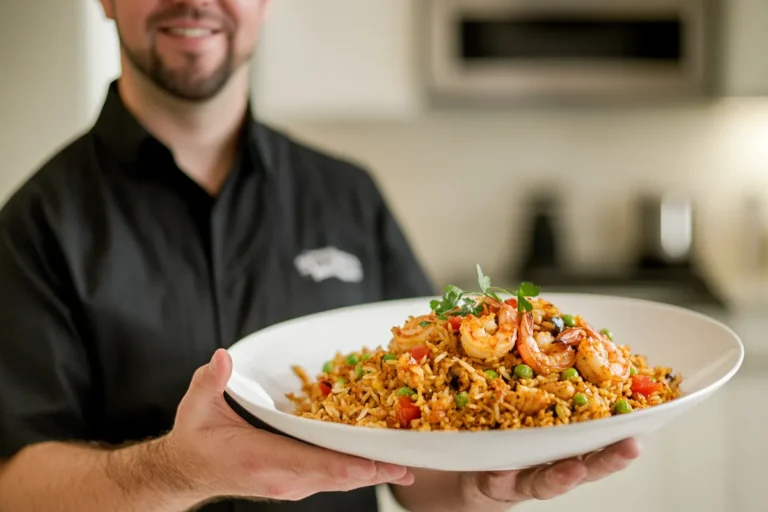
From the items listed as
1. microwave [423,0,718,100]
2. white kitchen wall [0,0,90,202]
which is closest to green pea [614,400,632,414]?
white kitchen wall [0,0,90,202]

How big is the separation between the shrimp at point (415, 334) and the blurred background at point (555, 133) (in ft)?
5.37

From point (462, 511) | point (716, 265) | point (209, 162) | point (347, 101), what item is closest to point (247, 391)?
point (462, 511)

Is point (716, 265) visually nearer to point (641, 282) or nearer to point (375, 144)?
point (641, 282)

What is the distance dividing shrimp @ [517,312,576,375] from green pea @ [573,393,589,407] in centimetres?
6

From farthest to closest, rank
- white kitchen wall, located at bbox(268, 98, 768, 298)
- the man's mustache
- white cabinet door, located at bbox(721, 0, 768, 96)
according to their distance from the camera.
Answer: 1. white kitchen wall, located at bbox(268, 98, 768, 298)
2. white cabinet door, located at bbox(721, 0, 768, 96)
3. the man's mustache

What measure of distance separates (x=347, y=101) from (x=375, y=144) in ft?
1.58

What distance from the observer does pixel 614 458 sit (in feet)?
2.83

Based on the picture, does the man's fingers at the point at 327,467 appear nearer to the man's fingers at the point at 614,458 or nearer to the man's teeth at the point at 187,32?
the man's fingers at the point at 614,458

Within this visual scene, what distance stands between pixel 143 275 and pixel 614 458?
2.92 feet

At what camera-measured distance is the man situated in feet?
3.88

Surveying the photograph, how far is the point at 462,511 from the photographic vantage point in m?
1.25

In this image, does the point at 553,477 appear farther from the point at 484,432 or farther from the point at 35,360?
the point at 35,360

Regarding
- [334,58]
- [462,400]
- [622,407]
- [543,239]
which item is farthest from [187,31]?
[543,239]

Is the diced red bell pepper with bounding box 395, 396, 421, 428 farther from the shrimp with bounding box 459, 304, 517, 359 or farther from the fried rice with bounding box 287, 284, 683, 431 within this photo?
the shrimp with bounding box 459, 304, 517, 359
